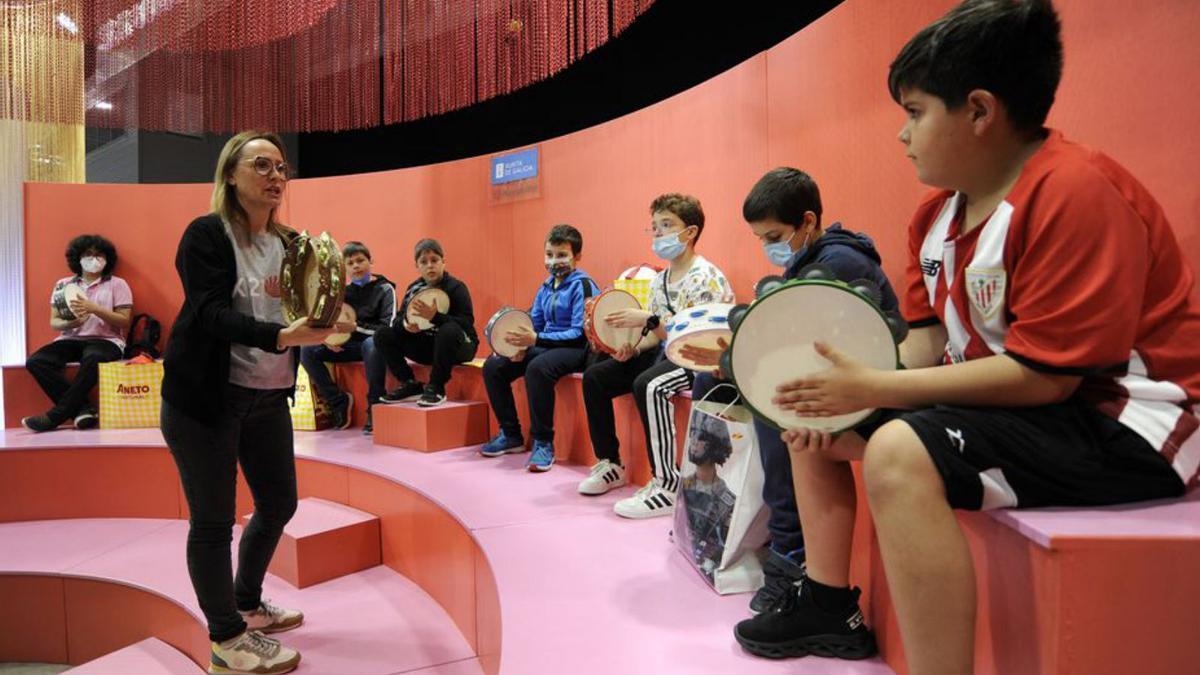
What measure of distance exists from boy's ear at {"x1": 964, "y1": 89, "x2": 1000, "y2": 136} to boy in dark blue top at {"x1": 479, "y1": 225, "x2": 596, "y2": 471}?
7.83ft

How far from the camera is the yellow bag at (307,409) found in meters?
4.37

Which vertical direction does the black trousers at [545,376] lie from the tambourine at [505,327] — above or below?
A: below

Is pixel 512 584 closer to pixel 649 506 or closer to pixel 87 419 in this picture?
pixel 649 506

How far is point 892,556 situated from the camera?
3.00 ft

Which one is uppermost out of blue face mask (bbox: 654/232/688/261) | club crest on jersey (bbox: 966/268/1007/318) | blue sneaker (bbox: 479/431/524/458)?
blue face mask (bbox: 654/232/688/261)

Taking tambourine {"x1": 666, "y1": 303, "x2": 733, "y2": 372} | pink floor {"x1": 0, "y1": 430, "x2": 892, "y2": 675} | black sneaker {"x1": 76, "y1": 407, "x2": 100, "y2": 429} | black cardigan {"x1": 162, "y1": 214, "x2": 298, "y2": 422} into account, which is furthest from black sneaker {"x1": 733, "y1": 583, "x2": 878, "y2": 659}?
black sneaker {"x1": 76, "y1": 407, "x2": 100, "y2": 429}

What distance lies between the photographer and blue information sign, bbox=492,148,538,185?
459 centimetres

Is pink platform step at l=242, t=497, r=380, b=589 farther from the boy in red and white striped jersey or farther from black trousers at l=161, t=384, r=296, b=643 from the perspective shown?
the boy in red and white striped jersey

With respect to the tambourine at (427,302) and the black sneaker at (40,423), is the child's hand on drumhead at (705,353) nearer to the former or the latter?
the tambourine at (427,302)

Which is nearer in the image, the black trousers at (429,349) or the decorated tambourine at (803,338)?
the decorated tambourine at (803,338)

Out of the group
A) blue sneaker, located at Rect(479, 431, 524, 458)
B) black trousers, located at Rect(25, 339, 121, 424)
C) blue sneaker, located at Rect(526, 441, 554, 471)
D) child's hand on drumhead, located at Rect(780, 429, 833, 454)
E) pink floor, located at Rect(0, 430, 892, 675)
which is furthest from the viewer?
black trousers, located at Rect(25, 339, 121, 424)

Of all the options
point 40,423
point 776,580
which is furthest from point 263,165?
point 40,423

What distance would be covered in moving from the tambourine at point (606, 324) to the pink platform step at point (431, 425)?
52.6 inches

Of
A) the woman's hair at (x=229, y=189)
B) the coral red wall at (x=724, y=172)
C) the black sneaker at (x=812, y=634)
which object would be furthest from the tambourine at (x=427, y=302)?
the black sneaker at (x=812, y=634)
